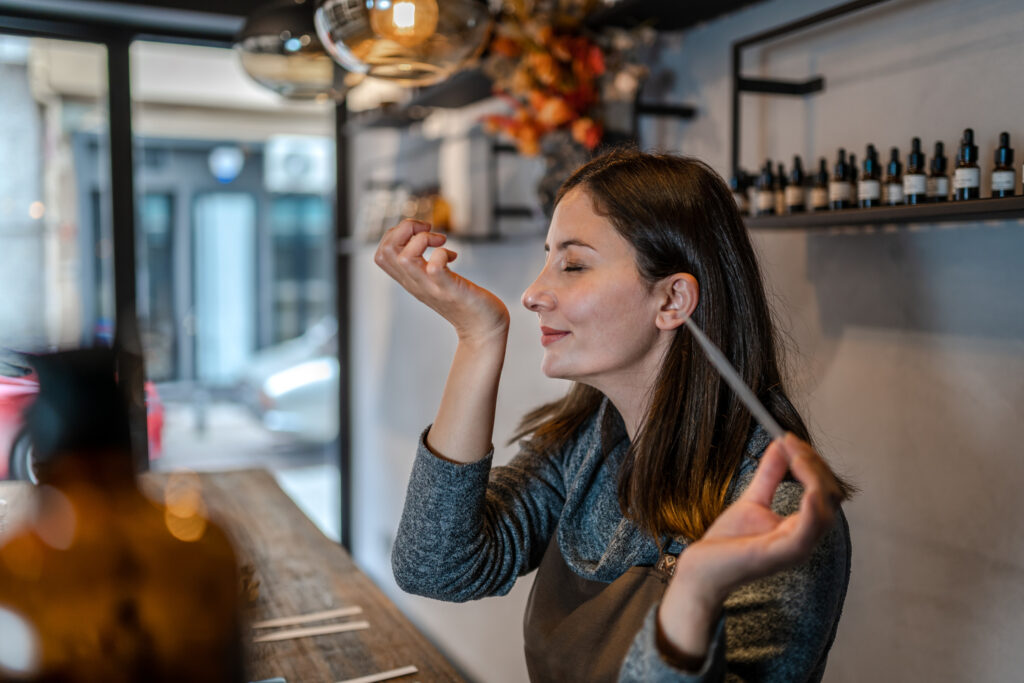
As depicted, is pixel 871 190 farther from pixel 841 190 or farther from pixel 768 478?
pixel 768 478

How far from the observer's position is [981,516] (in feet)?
4.93

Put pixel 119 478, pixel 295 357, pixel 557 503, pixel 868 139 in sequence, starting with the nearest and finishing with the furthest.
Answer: pixel 119 478
pixel 557 503
pixel 868 139
pixel 295 357

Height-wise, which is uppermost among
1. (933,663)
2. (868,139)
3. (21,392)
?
(868,139)

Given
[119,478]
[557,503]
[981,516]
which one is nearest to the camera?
[119,478]

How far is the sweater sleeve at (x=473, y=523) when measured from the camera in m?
1.17

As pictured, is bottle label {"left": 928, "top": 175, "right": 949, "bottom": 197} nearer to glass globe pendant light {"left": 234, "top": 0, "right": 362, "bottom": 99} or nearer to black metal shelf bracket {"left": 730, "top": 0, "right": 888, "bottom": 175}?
black metal shelf bracket {"left": 730, "top": 0, "right": 888, "bottom": 175}

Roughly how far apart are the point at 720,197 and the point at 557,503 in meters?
0.54

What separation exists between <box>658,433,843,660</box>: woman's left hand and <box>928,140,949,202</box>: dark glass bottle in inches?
35.2

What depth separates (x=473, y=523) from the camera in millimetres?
1201

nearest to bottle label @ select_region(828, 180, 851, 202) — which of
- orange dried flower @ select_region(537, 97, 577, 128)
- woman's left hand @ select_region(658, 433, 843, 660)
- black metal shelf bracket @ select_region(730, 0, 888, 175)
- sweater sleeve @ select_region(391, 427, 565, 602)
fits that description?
black metal shelf bracket @ select_region(730, 0, 888, 175)

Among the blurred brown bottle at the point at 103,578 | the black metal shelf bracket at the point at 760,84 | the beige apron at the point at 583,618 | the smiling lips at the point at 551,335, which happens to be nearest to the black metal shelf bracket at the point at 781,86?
the black metal shelf bracket at the point at 760,84

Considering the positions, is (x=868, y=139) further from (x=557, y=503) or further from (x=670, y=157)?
(x=557, y=503)

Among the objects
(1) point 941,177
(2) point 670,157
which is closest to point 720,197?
(2) point 670,157

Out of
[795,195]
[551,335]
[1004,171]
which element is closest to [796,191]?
[795,195]
